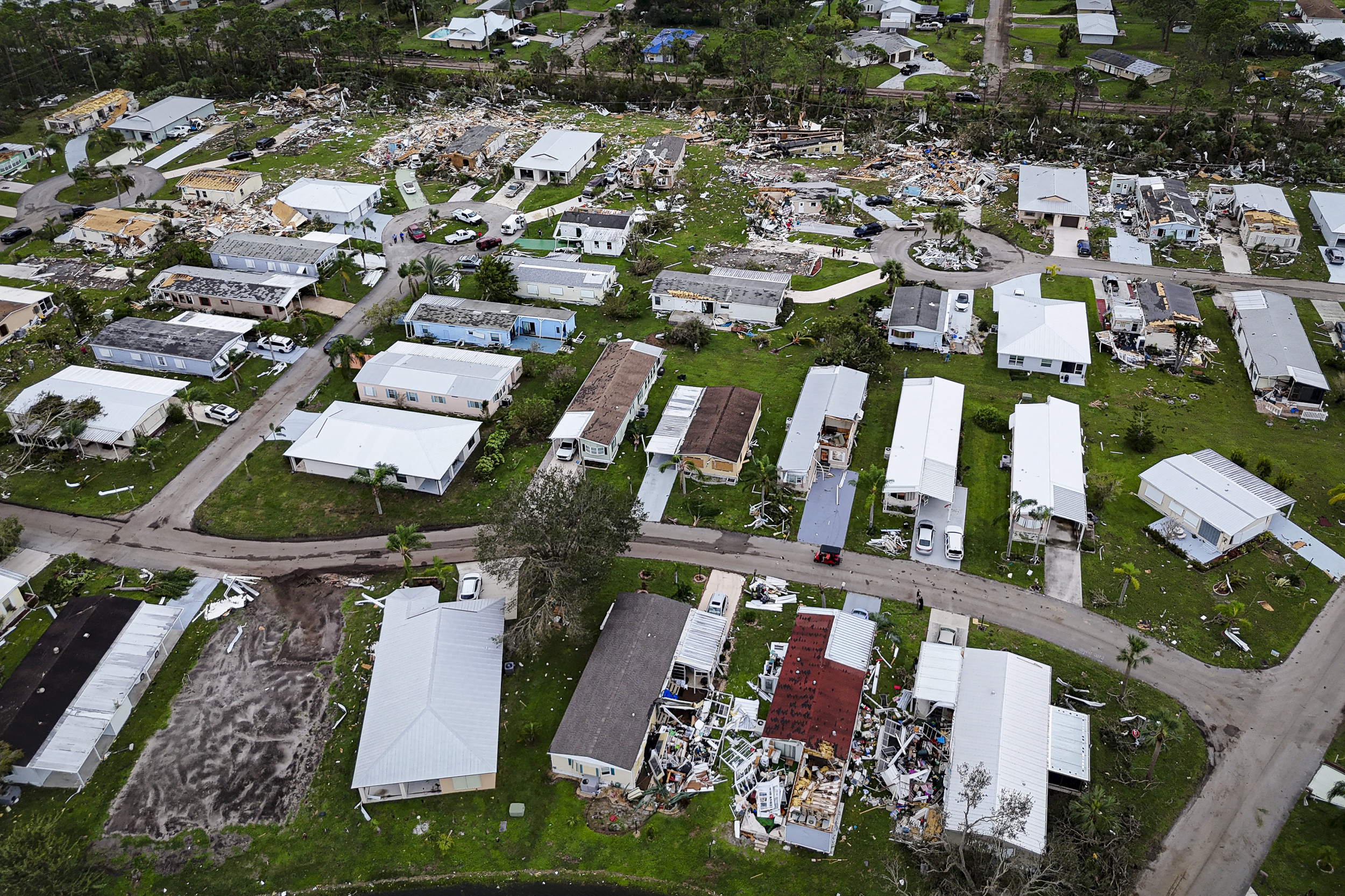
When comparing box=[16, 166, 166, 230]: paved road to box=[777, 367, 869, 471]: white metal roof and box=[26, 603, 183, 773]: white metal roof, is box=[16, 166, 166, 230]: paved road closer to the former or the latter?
box=[26, 603, 183, 773]: white metal roof

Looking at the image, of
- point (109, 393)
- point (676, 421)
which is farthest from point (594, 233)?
point (109, 393)

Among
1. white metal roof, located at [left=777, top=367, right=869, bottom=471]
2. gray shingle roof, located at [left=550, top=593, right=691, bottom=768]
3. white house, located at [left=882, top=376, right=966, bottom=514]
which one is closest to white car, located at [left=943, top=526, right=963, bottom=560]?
white house, located at [left=882, top=376, right=966, bottom=514]

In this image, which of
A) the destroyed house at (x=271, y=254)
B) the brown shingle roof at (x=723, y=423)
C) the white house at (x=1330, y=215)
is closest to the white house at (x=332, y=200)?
the destroyed house at (x=271, y=254)

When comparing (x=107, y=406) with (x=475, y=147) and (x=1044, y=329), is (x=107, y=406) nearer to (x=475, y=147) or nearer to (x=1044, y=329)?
(x=475, y=147)

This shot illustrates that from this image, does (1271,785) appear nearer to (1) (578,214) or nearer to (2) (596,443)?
(2) (596,443)

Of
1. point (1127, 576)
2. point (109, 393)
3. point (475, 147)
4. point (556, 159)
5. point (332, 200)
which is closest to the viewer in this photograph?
point (1127, 576)

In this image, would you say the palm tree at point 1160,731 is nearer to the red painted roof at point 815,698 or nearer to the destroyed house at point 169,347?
the red painted roof at point 815,698
